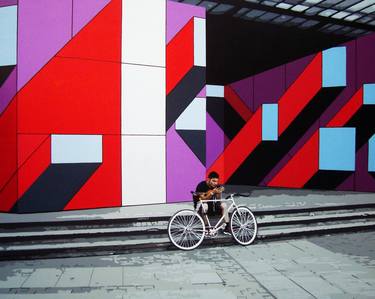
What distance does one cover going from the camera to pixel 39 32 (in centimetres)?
916

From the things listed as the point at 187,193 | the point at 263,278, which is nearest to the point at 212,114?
the point at 187,193

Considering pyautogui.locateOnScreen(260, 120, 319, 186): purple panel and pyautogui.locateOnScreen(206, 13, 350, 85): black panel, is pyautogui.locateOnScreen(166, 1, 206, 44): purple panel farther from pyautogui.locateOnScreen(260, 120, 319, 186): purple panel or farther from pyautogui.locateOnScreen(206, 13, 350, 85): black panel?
pyautogui.locateOnScreen(260, 120, 319, 186): purple panel

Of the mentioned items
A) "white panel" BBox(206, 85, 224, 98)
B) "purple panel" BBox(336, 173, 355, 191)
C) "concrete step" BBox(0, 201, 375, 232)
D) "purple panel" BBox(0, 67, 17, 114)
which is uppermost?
"white panel" BBox(206, 85, 224, 98)

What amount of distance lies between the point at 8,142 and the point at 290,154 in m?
9.37

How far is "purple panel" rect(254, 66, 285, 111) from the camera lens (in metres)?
14.7

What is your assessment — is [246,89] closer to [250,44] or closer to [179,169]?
[250,44]

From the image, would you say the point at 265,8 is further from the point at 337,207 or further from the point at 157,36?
the point at 337,207

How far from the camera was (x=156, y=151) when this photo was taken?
10.5 meters

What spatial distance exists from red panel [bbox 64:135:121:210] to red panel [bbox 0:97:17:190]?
1574mm

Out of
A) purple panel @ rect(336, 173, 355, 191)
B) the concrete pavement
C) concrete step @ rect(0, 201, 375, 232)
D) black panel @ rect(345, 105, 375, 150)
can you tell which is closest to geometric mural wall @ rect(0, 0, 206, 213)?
concrete step @ rect(0, 201, 375, 232)

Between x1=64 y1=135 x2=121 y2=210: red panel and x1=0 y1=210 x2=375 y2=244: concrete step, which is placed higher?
x1=64 y1=135 x2=121 y2=210: red panel

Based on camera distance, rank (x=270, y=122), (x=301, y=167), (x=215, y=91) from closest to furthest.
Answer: (x=301, y=167), (x=270, y=122), (x=215, y=91)

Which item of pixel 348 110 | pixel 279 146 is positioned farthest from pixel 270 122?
pixel 348 110

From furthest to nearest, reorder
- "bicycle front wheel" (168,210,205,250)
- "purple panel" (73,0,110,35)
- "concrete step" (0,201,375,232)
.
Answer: "purple panel" (73,0,110,35) → "concrete step" (0,201,375,232) → "bicycle front wheel" (168,210,205,250)
